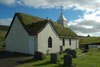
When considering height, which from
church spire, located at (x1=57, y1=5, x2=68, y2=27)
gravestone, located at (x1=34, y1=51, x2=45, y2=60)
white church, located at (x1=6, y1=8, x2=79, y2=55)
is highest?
church spire, located at (x1=57, y1=5, x2=68, y2=27)

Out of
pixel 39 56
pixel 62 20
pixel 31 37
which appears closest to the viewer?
pixel 39 56

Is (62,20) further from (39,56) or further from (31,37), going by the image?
(39,56)

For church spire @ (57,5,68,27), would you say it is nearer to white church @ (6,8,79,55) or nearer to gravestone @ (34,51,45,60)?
white church @ (6,8,79,55)

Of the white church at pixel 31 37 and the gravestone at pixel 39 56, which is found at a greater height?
the white church at pixel 31 37

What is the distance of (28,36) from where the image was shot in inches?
774

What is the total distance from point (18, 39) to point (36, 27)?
420cm

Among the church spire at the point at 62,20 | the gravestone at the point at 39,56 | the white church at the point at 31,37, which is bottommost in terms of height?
the gravestone at the point at 39,56

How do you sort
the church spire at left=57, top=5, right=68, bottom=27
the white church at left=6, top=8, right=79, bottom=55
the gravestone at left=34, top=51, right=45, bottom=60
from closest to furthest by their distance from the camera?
1. the gravestone at left=34, top=51, right=45, bottom=60
2. the white church at left=6, top=8, right=79, bottom=55
3. the church spire at left=57, top=5, right=68, bottom=27

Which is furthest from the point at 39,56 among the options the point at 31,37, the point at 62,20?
the point at 62,20

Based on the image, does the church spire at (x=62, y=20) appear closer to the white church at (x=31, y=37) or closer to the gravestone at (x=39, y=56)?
the white church at (x=31, y=37)

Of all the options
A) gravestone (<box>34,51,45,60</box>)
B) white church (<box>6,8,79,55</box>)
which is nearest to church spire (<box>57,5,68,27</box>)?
white church (<box>6,8,79,55</box>)

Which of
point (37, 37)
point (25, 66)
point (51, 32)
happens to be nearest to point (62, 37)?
point (51, 32)

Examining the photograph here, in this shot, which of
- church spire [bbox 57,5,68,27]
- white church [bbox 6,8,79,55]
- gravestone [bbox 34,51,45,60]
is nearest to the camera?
gravestone [bbox 34,51,45,60]

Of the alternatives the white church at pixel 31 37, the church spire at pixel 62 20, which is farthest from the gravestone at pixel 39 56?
the church spire at pixel 62 20
